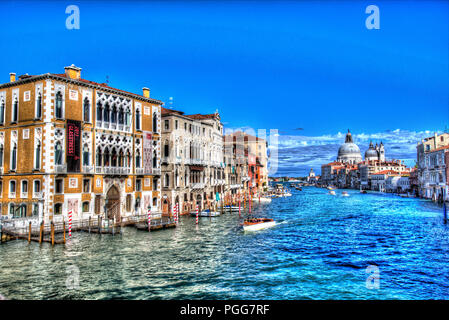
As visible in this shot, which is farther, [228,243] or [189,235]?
[189,235]

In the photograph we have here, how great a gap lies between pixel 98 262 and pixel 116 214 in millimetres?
13440

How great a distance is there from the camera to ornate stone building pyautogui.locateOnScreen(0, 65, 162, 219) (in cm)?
2714

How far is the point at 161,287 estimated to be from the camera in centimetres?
1554

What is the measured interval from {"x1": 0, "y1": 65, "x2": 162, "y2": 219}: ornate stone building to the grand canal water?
11.5ft

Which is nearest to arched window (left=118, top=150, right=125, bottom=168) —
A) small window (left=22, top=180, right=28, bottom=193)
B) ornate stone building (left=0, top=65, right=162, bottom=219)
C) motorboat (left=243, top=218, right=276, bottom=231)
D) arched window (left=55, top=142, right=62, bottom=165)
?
→ ornate stone building (left=0, top=65, right=162, bottom=219)

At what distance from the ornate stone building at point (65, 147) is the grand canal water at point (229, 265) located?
351cm

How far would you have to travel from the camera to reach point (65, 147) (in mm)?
27938

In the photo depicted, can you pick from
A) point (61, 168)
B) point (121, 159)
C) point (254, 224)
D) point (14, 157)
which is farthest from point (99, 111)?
point (254, 224)

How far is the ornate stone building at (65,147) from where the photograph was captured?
27.1 metres

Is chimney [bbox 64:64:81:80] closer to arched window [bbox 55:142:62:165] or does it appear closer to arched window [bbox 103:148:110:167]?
arched window [bbox 55:142:62:165]

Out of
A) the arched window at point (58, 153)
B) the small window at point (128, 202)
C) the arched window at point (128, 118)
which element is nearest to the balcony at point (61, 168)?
the arched window at point (58, 153)
